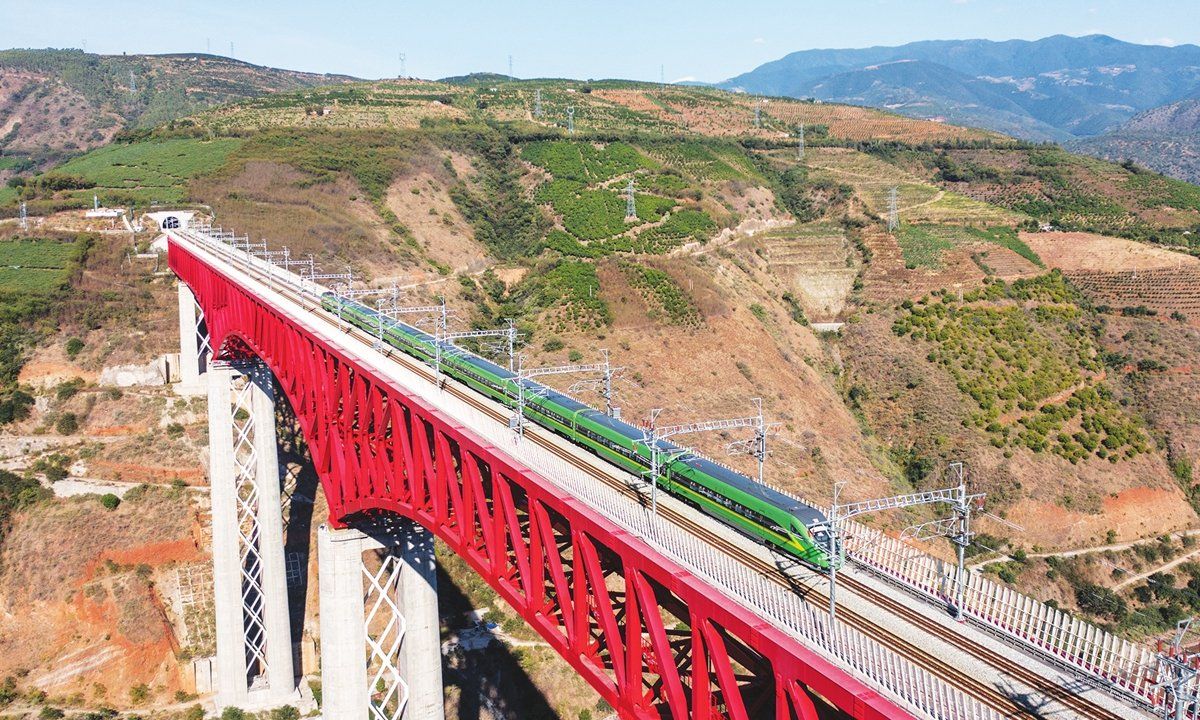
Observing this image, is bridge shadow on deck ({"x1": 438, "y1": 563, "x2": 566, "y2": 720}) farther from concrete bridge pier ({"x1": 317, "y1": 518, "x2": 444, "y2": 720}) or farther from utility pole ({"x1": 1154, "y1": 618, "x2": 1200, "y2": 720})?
utility pole ({"x1": 1154, "y1": 618, "x2": 1200, "y2": 720})

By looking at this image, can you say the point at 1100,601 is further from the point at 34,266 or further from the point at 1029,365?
the point at 34,266

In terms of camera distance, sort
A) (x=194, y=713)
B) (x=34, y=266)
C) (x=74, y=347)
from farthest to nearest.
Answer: (x=34, y=266) < (x=74, y=347) < (x=194, y=713)

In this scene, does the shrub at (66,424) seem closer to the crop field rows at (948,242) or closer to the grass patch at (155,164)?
the grass patch at (155,164)

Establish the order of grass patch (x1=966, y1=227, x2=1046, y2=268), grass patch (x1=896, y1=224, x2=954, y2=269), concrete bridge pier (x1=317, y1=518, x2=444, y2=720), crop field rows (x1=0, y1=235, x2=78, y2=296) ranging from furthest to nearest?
grass patch (x1=966, y1=227, x2=1046, y2=268) < grass patch (x1=896, y1=224, x2=954, y2=269) < crop field rows (x1=0, y1=235, x2=78, y2=296) < concrete bridge pier (x1=317, y1=518, x2=444, y2=720)

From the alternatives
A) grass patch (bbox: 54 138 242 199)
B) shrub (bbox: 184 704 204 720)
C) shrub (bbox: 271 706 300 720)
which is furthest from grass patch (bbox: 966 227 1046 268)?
grass patch (bbox: 54 138 242 199)

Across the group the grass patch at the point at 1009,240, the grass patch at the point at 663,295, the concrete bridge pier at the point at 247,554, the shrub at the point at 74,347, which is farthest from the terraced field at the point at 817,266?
the shrub at the point at 74,347

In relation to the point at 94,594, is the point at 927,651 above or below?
above

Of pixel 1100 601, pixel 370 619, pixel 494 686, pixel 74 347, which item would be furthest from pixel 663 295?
pixel 370 619
